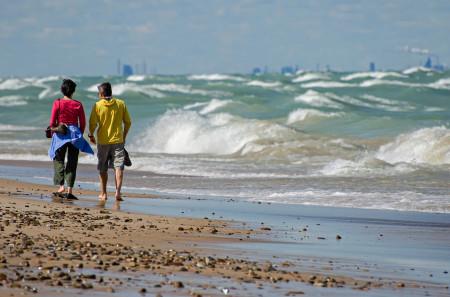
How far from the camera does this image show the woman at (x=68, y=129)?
12633 millimetres

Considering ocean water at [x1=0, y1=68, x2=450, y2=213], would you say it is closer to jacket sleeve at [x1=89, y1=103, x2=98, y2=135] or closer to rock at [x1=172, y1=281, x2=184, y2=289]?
jacket sleeve at [x1=89, y1=103, x2=98, y2=135]

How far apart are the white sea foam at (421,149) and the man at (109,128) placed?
10728 mm

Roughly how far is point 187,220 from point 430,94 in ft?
177

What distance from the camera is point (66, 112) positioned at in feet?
41.5

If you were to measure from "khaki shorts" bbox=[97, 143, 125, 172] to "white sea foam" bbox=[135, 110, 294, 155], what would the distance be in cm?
1506

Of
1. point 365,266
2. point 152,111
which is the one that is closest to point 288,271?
point 365,266

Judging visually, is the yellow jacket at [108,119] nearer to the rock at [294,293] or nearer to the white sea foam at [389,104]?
the rock at [294,293]

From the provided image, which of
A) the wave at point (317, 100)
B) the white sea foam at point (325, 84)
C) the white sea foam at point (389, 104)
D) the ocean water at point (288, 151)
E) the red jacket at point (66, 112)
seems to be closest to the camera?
the red jacket at point (66, 112)

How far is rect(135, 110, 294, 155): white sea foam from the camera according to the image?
2998 centimetres

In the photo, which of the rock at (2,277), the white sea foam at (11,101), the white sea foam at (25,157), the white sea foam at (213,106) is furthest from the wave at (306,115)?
the rock at (2,277)

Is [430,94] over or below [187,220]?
over

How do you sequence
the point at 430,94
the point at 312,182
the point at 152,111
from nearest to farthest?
the point at 312,182 < the point at 152,111 < the point at 430,94

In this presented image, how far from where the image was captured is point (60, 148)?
42.1 ft

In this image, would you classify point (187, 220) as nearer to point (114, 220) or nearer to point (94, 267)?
point (114, 220)
